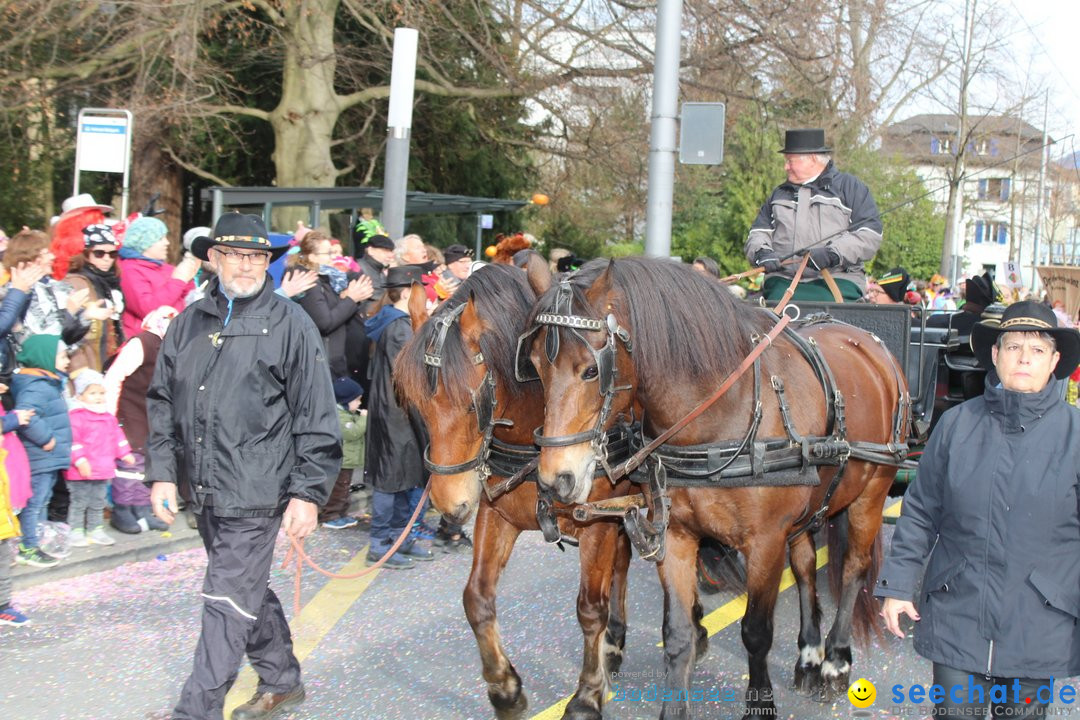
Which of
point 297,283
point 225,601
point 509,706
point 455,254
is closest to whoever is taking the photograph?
point 225,601

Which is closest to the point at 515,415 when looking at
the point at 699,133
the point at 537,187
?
the point at 699,133

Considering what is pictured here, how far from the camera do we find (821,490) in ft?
15.1

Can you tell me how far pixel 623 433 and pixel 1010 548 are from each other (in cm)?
163

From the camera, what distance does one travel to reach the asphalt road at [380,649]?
4.71 meters

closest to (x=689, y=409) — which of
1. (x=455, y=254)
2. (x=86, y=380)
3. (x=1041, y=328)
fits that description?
(x=1041, y=328)

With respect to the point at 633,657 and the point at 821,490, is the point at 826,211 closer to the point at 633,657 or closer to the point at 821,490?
the point at 821,490

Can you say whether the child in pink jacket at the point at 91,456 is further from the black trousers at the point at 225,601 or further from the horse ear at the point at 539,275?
the horse ear at the point at 539,275

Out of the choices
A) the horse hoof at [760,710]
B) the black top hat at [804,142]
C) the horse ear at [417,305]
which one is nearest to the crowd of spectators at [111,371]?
the horse ear at [417,305]

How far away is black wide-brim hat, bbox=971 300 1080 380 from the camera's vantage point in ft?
10.5

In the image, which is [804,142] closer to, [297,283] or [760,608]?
[760,608]

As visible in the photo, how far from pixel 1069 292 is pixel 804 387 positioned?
8.09 metres

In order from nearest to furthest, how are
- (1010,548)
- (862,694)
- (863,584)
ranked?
(1010,548) < (862,694) < (863,584)

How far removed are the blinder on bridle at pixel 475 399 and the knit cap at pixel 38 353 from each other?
124 inches

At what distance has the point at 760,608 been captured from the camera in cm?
426
